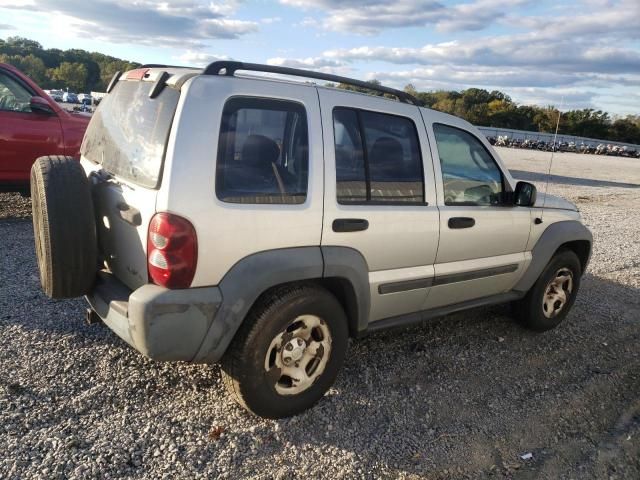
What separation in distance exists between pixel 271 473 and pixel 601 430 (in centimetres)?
217

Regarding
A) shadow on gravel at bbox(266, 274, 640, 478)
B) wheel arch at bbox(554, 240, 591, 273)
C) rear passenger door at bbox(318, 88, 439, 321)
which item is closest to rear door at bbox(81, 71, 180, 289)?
rear passenger door at bbox(318, 88, 439, 321)

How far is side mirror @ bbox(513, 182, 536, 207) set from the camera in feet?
13.5

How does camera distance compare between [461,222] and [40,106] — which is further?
[40,106]

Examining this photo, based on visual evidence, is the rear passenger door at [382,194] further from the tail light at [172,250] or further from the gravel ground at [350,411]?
the tail light at [172,250]

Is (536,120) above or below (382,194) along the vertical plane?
above

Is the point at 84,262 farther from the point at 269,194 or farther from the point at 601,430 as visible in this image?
the point at 601,430

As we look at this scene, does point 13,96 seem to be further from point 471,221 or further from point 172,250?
point 471,221

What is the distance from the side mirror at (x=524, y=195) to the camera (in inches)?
162

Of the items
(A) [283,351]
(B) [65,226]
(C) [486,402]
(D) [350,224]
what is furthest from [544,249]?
(B) [65,226]

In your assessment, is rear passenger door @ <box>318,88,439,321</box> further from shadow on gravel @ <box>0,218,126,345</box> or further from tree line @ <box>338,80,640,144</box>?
tree line @ <box>338,80,640,144</box>

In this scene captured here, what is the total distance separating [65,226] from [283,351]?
1401 mm

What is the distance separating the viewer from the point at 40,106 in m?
6.73

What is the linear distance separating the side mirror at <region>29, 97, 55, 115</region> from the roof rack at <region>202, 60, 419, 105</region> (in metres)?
4.91

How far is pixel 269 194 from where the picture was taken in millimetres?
2883
